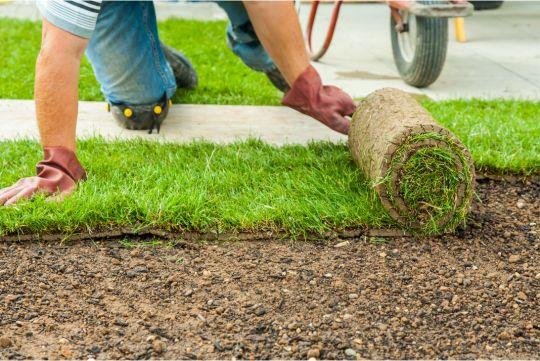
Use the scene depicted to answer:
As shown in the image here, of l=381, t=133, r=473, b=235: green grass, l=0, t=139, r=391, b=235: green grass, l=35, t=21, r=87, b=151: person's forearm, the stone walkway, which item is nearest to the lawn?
l=0, t=139, r=391, b=235: green grass

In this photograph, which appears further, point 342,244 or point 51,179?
point 51,179

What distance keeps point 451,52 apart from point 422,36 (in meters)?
1.36

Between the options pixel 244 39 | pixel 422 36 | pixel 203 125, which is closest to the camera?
pixel 203 125

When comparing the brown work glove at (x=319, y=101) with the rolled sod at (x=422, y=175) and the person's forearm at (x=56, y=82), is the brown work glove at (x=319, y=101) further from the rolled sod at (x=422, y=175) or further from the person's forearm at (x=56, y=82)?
the person's forearm at (x=56, y=82)

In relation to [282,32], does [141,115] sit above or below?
below

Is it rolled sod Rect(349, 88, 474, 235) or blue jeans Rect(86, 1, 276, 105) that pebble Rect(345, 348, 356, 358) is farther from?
blue jeans Rect(86, 1, 276, 105)

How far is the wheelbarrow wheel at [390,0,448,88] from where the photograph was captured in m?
4.32

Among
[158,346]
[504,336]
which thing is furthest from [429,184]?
[158,346]

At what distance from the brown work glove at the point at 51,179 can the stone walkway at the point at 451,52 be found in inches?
78.0

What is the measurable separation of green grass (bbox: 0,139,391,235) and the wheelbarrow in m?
1.15

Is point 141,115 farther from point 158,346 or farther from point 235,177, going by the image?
point 158,346

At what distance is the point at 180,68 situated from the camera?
414 centimetres

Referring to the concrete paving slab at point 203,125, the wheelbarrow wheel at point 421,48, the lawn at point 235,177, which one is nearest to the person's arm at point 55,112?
the lawn at point 235,177

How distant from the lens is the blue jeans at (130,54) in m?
3.52
